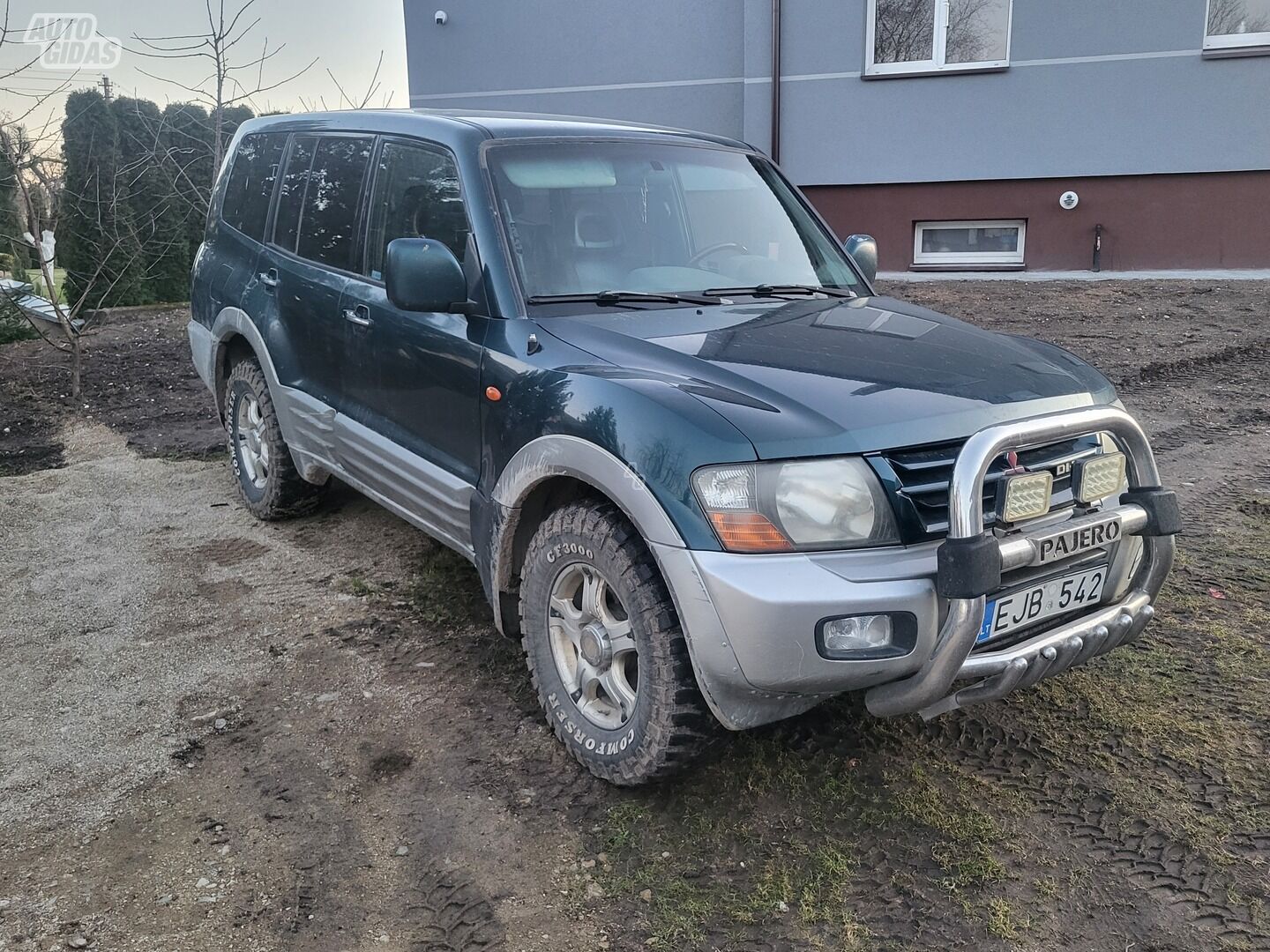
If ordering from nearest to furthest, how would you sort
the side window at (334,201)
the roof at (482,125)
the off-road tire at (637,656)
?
the off-road tire at (637,656) → the roof at (482,125) → the side window at (334,201)

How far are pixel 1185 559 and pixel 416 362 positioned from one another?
11.2 feet

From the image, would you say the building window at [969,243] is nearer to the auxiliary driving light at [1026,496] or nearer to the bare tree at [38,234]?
the bare tree at [38,234]

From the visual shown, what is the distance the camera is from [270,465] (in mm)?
5215

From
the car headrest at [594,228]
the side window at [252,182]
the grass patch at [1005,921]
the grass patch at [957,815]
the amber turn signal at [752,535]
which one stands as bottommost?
the grass patch at [1005,921]

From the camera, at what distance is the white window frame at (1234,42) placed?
11070 mm

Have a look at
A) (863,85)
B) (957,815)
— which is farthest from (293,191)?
(863,85)

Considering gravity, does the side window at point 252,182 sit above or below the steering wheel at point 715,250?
above

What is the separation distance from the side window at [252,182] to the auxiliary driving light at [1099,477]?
3.82 metres

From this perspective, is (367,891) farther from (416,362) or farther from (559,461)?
(416,362)

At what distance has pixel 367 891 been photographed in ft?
8.73

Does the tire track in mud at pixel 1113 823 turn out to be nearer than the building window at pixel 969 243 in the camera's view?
Yes

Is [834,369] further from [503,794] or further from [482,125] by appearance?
[482,125]

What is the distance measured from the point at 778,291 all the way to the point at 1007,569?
1594mm

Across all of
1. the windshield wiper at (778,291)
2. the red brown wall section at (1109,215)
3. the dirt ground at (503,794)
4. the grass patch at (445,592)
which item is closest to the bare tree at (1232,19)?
the red brown wall section at (1109,215)
